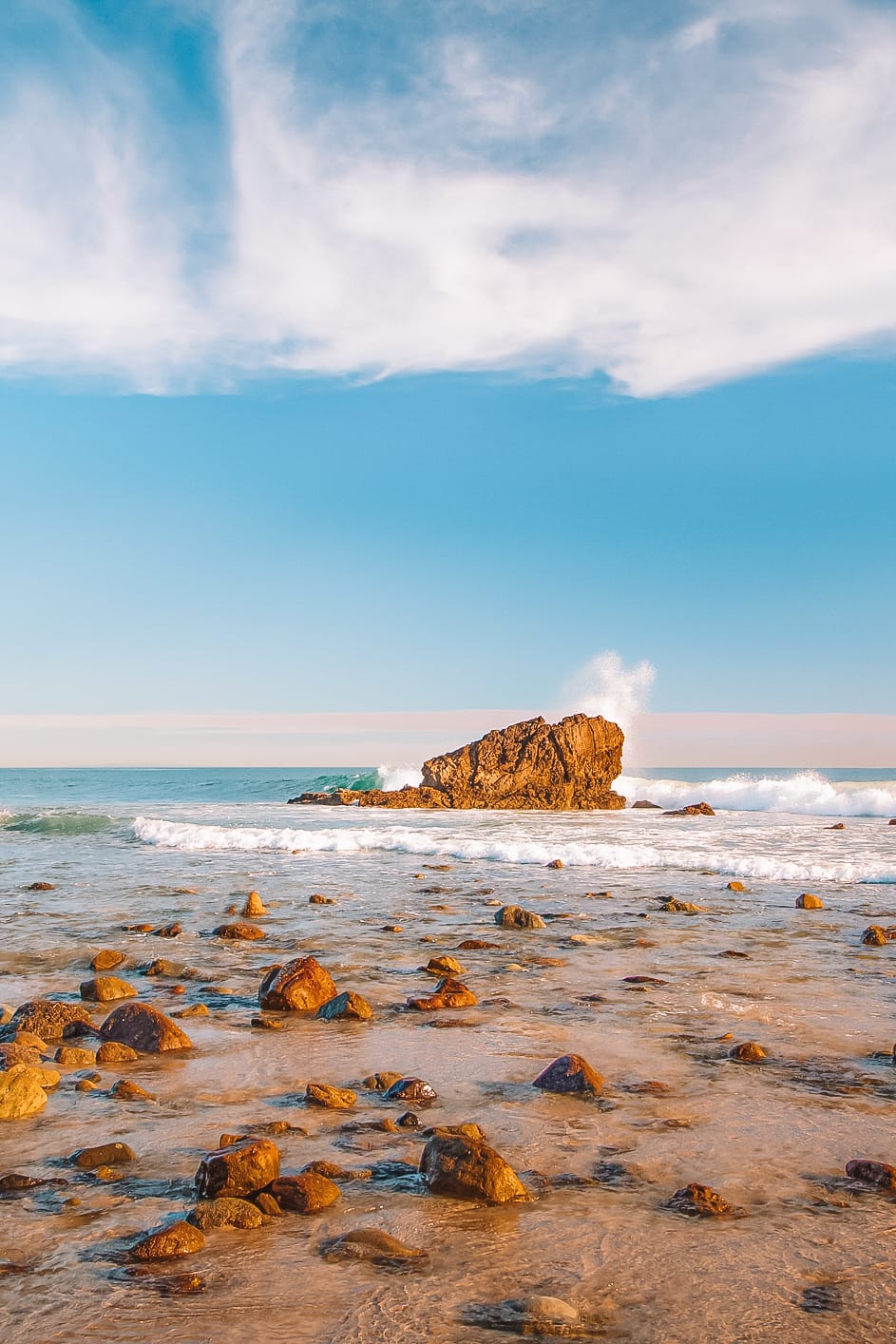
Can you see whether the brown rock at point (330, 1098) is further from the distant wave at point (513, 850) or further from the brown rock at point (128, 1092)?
the distant wave at point (513, 850)

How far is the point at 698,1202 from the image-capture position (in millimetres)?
3777

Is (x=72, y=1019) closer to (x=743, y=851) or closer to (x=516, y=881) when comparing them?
(x=516, y=881)

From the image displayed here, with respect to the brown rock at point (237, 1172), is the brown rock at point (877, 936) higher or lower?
lower

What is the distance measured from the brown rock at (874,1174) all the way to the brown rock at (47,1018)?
505 centimetres

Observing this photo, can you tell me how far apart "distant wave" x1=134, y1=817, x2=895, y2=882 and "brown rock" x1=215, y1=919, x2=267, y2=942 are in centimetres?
883

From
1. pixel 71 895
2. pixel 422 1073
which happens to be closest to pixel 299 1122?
pixel 422 1073

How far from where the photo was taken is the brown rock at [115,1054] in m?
5.85

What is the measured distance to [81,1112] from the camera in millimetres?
4875

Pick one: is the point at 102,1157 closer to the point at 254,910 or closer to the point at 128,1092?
the point at 128,1092

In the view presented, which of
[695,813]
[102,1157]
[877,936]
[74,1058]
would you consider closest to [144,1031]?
[74,1058]

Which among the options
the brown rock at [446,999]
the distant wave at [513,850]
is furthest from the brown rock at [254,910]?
the distant wave at [513,850]

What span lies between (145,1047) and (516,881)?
10294mm

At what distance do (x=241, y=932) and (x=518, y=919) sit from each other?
3363 mm

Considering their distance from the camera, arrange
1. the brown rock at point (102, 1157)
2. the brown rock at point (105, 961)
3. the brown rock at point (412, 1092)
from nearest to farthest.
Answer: the brown rock at point (102, 1157), the brown rock at point (412, 1092), the brown rock at point (105, 961)
